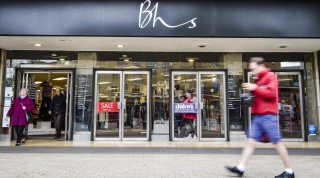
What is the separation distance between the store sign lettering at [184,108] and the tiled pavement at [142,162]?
2336mm

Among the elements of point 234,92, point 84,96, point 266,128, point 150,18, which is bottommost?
point 266,128

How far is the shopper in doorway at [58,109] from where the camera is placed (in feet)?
32.9

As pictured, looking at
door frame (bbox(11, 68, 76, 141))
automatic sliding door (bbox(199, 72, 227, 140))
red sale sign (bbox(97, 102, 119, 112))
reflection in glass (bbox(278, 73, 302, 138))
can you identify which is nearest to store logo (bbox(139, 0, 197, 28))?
automatic sliding door (bbox(199, 72, 227, 140))

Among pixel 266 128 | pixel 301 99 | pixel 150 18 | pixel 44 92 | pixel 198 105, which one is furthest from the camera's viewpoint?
pixel 44 92

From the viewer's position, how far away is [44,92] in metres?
11.5

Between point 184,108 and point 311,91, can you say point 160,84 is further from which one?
point 311,91

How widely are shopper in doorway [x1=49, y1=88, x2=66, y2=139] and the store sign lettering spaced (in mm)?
3795

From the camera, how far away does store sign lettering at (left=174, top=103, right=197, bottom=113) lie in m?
9.90

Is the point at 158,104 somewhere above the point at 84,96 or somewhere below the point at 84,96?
below

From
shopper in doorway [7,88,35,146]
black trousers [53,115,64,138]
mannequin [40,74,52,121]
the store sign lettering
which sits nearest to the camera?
shopper in doorway [7,88,35,146]

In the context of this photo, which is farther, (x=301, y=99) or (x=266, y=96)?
(x=301, y=99)

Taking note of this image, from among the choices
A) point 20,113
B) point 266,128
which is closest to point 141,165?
point 266,128

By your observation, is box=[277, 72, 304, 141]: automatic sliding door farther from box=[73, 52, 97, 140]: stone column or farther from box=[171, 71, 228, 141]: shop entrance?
box=[73, 52, 97, 140]: stone column

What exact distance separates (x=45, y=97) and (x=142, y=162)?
7.06 metres
